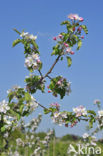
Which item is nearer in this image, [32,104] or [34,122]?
[32,104]

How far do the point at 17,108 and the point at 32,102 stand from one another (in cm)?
20

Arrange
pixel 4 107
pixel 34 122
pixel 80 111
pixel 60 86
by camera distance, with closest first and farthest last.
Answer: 1. pixel 4 107
2. pixel 80 111
3. pixel 60 86
4. pixel 34 122

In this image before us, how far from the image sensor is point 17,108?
3477 mm

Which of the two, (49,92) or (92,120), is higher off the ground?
(49,92)

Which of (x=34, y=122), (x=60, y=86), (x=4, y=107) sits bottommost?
(x=4, y=107)

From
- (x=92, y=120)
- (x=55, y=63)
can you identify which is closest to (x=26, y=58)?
(x=55, y=63)

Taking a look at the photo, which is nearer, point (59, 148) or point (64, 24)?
point (64, 24)

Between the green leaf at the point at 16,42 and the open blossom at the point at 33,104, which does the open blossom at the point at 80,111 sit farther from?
the green leaf at the point at 16,42

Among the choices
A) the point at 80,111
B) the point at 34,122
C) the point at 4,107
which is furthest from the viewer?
the point at 34,122

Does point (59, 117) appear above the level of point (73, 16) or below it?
below

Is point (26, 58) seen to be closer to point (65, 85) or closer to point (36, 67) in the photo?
point (36, 67)

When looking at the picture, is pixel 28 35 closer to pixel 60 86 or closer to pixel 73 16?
pixel 73 16

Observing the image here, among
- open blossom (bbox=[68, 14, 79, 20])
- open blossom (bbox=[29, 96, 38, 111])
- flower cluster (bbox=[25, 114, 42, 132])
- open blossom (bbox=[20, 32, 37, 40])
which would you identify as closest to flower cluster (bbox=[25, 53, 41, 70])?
open blossom (bbox=[20, 32, 37, 40])

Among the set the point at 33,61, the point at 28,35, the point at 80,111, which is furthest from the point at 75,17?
the point at 80,111
